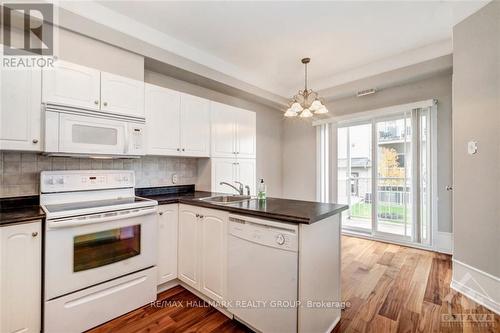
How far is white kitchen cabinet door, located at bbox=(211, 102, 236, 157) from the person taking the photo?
3068 mm

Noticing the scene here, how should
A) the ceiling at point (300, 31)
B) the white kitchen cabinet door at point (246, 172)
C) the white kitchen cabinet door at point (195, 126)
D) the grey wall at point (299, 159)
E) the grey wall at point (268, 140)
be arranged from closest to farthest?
the ceiling at point (300, 31) < the white kitchen cabinet door at point (195, 126) < the white kitchen cabinet door at point (246, 172) < the grey wall at point (268, 140) < the grey wall at point (299, 159)

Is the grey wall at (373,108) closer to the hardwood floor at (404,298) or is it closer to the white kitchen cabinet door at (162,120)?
the hardwood floor at (404,298)

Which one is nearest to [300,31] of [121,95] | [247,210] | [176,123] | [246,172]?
[176,123]

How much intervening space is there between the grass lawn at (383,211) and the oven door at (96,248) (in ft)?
12.1

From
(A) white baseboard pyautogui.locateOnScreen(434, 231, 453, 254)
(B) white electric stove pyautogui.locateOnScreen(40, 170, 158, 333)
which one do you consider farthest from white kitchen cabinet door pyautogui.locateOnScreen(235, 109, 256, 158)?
(A) white baseboard pyautogui.locateOnScreen(434, 231, 453, 254)

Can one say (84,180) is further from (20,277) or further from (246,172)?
(246,172)

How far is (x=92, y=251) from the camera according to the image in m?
1.79

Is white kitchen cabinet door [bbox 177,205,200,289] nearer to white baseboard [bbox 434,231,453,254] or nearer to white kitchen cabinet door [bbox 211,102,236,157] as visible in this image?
white kitchen cabinet door [bbox 211,102,236,157]

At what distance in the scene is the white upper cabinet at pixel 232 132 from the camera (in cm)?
309

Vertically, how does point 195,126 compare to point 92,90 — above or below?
below

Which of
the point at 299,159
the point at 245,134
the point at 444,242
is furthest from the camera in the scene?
the point at 299,159

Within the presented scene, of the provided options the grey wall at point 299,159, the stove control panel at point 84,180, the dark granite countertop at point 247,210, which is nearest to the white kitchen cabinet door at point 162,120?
the stove control panel at point 84,180

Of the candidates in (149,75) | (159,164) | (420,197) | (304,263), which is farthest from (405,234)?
(149,75)

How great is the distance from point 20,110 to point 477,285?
435cm
